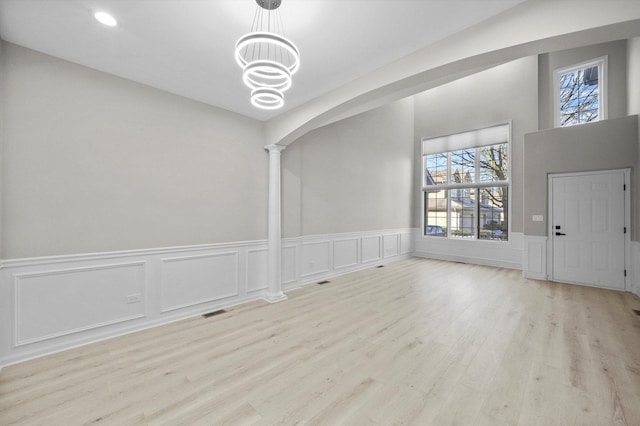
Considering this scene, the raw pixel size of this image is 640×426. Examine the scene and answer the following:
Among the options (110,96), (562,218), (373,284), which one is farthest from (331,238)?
(562,218)

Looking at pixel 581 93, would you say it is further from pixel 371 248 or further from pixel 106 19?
pixel 106 19

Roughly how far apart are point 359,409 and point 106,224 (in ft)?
10.1

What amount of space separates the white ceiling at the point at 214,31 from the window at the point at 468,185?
5.53 meters

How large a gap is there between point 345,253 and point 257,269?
7.21ft

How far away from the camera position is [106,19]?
2105 millimetres

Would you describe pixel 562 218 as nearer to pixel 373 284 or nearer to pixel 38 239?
pixel 373 284

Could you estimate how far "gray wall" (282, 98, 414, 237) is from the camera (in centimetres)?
481

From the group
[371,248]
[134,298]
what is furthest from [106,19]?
[371,248]

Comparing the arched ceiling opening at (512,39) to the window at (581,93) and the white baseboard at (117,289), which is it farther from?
the window at (581,93)

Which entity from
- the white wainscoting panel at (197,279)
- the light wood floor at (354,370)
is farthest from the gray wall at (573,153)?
the white wainscoting panel at (197,279)

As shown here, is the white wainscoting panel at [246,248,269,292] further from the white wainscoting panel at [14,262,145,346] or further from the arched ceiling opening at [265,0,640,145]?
the arched ceiling opening at [265,0,640,145]

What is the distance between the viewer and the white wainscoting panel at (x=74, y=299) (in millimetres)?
2500

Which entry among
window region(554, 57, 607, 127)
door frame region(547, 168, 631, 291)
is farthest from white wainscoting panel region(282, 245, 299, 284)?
A: window region(554, 57, 607, 127)

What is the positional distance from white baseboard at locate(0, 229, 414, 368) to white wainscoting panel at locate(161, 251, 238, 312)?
0.01 metres
